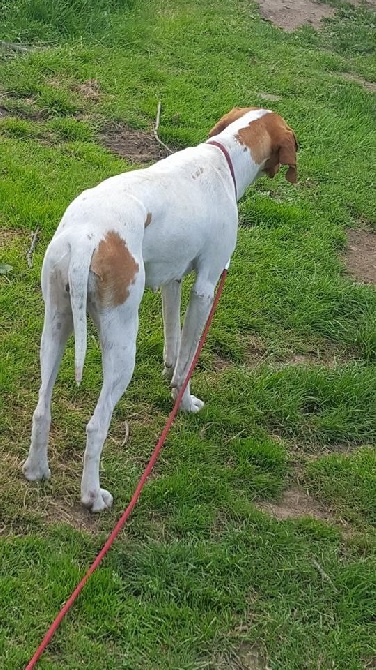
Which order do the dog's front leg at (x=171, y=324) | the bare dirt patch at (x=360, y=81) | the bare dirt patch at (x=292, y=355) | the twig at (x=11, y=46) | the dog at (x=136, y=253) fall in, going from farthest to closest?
the bare dirt patch at (x=360, y=81)
the twig at (x=11, y=46)
the bare dirt patch at (x=292, y=355)
the dog's front leg at (x=171, y=324)
the dog at (x=136, y=253)

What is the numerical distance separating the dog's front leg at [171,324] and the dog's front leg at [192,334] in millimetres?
209

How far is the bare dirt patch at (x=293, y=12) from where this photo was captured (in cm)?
1230

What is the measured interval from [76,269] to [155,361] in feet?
5.88

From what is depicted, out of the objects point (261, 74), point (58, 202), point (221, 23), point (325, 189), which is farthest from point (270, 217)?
point (221, 23)

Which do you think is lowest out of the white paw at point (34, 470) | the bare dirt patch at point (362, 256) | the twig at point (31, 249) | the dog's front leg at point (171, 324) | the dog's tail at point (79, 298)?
the bare dirt patch at point (362, 256)

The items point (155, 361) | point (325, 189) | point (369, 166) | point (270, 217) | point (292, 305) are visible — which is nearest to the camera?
point (155, 361)

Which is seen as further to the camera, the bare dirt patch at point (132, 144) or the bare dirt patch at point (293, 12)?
the bare dirt patch at point (293, 12)

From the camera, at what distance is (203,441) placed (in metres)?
4.50

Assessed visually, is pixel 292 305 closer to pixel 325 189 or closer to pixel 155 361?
pixel 155 361

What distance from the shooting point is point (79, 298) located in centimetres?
334

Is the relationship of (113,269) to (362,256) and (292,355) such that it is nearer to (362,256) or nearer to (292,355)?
(292,355)

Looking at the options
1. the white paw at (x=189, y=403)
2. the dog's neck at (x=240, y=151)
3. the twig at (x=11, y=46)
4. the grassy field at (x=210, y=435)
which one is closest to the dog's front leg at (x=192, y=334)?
the white paw at (x=189, y=403)

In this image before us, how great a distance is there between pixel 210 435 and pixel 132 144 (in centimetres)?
375

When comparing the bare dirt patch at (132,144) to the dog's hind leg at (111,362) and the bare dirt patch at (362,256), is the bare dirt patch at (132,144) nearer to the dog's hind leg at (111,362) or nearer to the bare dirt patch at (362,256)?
the bare dirt patch at (362,256)
